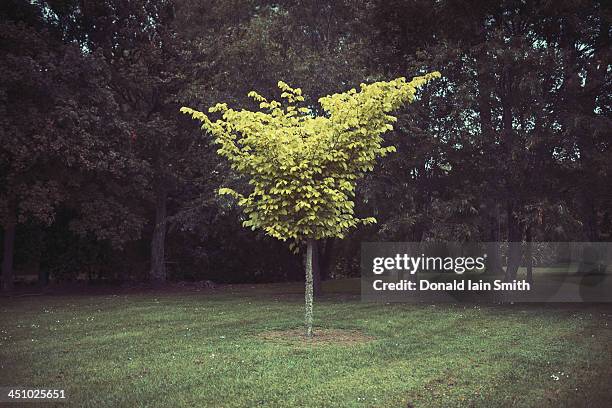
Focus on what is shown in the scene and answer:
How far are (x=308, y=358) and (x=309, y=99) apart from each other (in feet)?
37.8

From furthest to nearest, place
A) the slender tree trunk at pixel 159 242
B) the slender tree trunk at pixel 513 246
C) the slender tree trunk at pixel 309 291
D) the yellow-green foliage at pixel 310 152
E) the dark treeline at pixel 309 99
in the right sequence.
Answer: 1. the slender tree trunk at pixel 159 242
2. the slender tree trunk at pixel 513 246
3. the dark treeline at pixel 309 99
4. the slender tree trunk at pixel 309 291
5. the yellow-green foliage at pixel 310 152

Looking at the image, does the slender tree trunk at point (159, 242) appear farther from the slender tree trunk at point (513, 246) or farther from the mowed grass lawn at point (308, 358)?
the slender tree trunk at point (513, 246)

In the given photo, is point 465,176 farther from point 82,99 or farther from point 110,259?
point 110,259

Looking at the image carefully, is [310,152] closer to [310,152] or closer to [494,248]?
[310,152]

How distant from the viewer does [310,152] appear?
10445 mm

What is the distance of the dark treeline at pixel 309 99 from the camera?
1638 centimetres

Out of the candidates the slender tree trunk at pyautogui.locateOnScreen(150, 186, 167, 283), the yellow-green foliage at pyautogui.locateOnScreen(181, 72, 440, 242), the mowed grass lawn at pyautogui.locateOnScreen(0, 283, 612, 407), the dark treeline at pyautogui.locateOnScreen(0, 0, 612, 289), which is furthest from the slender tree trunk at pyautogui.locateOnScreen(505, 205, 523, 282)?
the slender tree trunk at pyautogui.locateOnScreen(150, 186, 167, 283)

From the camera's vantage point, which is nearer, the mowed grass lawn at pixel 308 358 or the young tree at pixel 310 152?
the mowed grass lawn at pixel 308 358

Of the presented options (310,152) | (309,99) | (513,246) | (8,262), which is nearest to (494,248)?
(513,246)

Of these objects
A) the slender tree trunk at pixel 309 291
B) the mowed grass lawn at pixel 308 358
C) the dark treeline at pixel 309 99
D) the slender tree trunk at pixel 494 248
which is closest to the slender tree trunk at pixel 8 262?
A: the dark treeline at pixel 309 99

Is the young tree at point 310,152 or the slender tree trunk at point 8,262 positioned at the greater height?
the young tree at point 310,152

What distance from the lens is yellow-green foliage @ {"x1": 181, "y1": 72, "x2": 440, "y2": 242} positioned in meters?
10.3

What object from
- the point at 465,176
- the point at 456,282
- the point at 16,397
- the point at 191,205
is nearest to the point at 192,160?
the point at 191,205

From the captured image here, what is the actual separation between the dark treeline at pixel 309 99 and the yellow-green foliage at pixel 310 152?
6.08 meters
